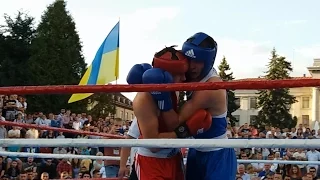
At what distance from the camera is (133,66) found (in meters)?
2.79

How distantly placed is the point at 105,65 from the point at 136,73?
5.95m

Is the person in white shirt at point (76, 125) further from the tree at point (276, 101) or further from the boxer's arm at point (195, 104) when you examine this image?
the tree at point (276, 101)

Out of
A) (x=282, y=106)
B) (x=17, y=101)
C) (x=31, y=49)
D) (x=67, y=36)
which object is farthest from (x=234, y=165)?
(x=282, y=106)

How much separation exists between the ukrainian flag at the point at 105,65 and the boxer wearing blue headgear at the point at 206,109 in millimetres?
5460

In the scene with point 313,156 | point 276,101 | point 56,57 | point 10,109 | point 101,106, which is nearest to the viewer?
point 313,156

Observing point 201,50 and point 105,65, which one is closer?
point 201,50

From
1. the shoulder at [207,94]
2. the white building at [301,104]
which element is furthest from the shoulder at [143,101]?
the white building at [301,104]

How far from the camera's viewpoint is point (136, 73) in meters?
2.75

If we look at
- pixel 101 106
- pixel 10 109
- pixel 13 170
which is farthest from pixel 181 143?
pixel 101 106

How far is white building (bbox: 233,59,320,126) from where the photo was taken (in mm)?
58031

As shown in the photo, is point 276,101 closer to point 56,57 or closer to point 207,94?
point 56,57

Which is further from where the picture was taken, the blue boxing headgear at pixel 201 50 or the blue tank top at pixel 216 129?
the blue tank top at pixel 216 129

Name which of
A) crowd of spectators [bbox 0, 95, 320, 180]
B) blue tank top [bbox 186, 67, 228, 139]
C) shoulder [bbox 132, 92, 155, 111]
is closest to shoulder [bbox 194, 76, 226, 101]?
blue tank top [bbox 186, 67, 228, 139]

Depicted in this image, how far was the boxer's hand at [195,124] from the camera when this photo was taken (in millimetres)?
2671
